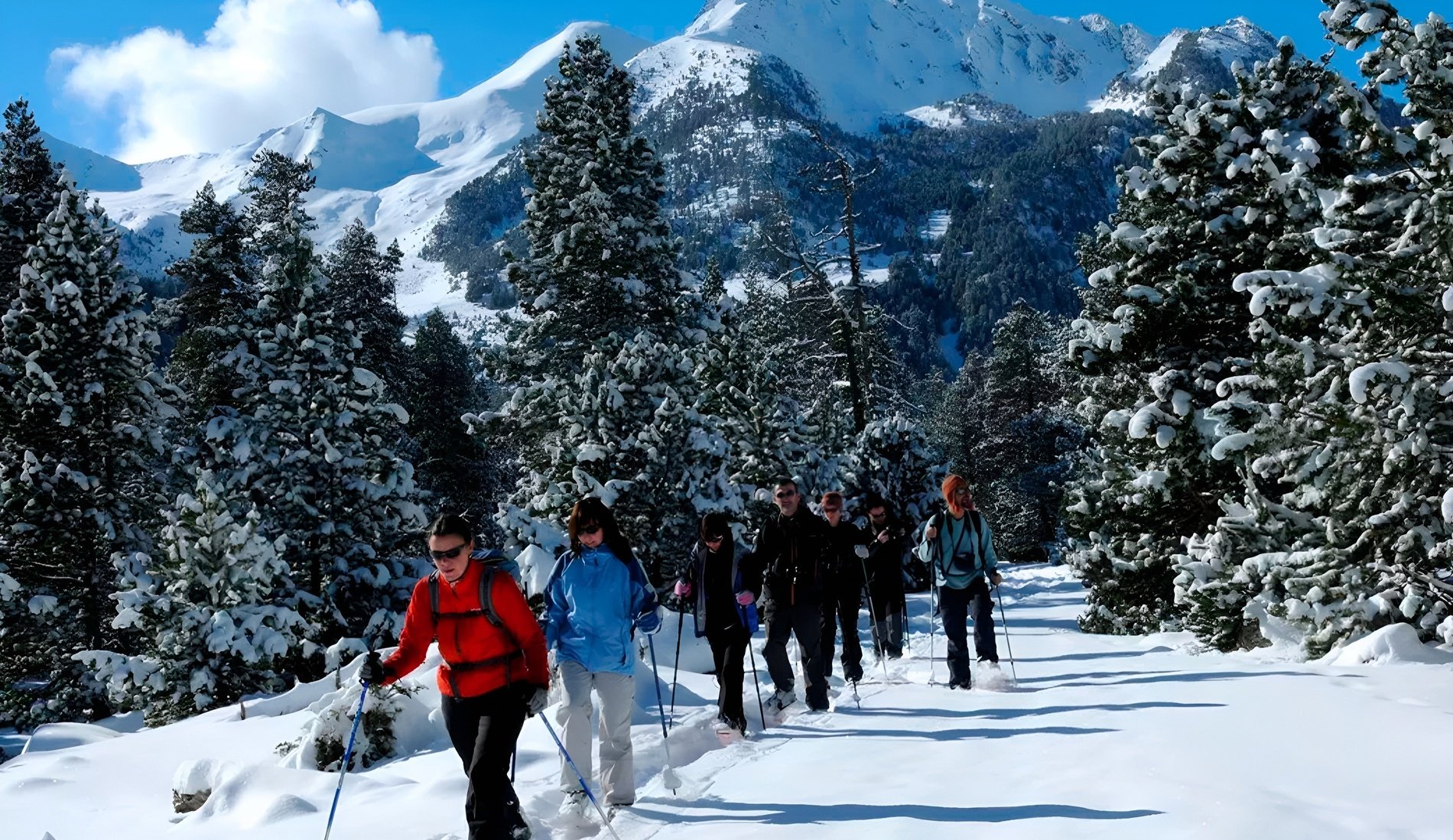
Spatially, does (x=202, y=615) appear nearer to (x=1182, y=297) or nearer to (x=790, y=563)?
(x=790, y=563)

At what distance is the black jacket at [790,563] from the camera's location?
8578mm

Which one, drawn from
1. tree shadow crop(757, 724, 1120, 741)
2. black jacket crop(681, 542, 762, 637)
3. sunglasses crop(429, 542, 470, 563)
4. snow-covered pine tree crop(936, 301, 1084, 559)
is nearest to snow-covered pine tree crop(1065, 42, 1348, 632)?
tree shadow crop(757, 724, 1120, 741)

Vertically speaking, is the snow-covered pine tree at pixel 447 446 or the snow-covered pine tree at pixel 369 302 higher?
the snow-covered pine tree at pixel 369 302

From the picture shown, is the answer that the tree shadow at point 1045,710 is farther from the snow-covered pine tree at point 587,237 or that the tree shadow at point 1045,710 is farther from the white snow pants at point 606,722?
the snow-covered pine tree at point 587,237

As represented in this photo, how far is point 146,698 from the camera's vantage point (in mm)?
16516

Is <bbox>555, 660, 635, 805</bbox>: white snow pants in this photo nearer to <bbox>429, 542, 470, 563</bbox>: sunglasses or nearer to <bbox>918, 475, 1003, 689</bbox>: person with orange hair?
<bbox>429, 542, 470, 563</bbox>: sunglasses

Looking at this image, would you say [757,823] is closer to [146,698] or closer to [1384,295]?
[1384,295]

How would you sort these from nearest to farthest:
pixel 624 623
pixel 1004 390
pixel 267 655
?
pixel 624 623 < pixel 267 655 < pixel 1004 390

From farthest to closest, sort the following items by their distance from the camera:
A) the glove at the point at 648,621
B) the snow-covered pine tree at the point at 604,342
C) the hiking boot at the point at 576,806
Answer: the snow-covered pine tree at the point at 604,342, the glove at the point at 648,621, the hiking boot at the point at 576,806

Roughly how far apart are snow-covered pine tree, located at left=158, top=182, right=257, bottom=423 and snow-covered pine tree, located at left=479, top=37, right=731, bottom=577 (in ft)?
22.6

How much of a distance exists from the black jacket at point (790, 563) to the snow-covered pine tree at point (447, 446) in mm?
22817

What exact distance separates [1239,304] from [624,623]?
11.1 m

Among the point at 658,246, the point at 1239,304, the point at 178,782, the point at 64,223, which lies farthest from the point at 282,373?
the point at 1239,304

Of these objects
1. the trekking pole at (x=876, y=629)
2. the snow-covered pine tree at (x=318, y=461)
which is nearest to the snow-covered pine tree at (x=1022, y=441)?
the snow-covered pine tree at (x=318, y=461)
